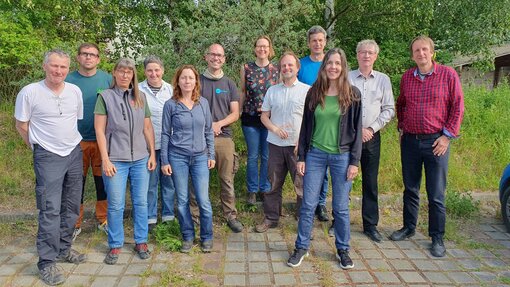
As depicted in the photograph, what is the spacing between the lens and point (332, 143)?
394cm

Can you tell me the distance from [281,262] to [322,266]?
15.8 inches

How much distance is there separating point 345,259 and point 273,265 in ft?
2.27

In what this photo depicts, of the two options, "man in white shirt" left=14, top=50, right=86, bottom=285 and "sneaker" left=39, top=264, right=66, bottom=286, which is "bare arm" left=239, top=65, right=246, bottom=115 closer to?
"man in white shirt" left=14, top=50, right=86, bottom=285

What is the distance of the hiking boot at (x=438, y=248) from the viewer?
4.27 metres

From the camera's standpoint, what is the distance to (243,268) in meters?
4.00

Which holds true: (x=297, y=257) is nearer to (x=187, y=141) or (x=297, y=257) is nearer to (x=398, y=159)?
(x=187, y=141)

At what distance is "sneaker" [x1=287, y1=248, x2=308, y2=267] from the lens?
401 cm

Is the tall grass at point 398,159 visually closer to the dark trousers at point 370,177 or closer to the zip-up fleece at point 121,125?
the dark trousers at point 370,177

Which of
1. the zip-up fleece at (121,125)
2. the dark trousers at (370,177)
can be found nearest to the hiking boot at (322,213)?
the dark trousers at (370,177)

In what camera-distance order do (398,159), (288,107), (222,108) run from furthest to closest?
1. (398,159)
2. (222,108)
3. (288,107)

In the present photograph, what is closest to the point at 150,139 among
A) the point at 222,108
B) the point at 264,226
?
the point at 222,108

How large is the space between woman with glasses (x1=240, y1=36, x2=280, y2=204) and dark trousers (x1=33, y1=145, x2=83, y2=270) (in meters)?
1.93

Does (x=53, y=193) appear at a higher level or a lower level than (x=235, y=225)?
higher

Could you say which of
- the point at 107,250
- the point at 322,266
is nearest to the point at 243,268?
the point at 322,266
